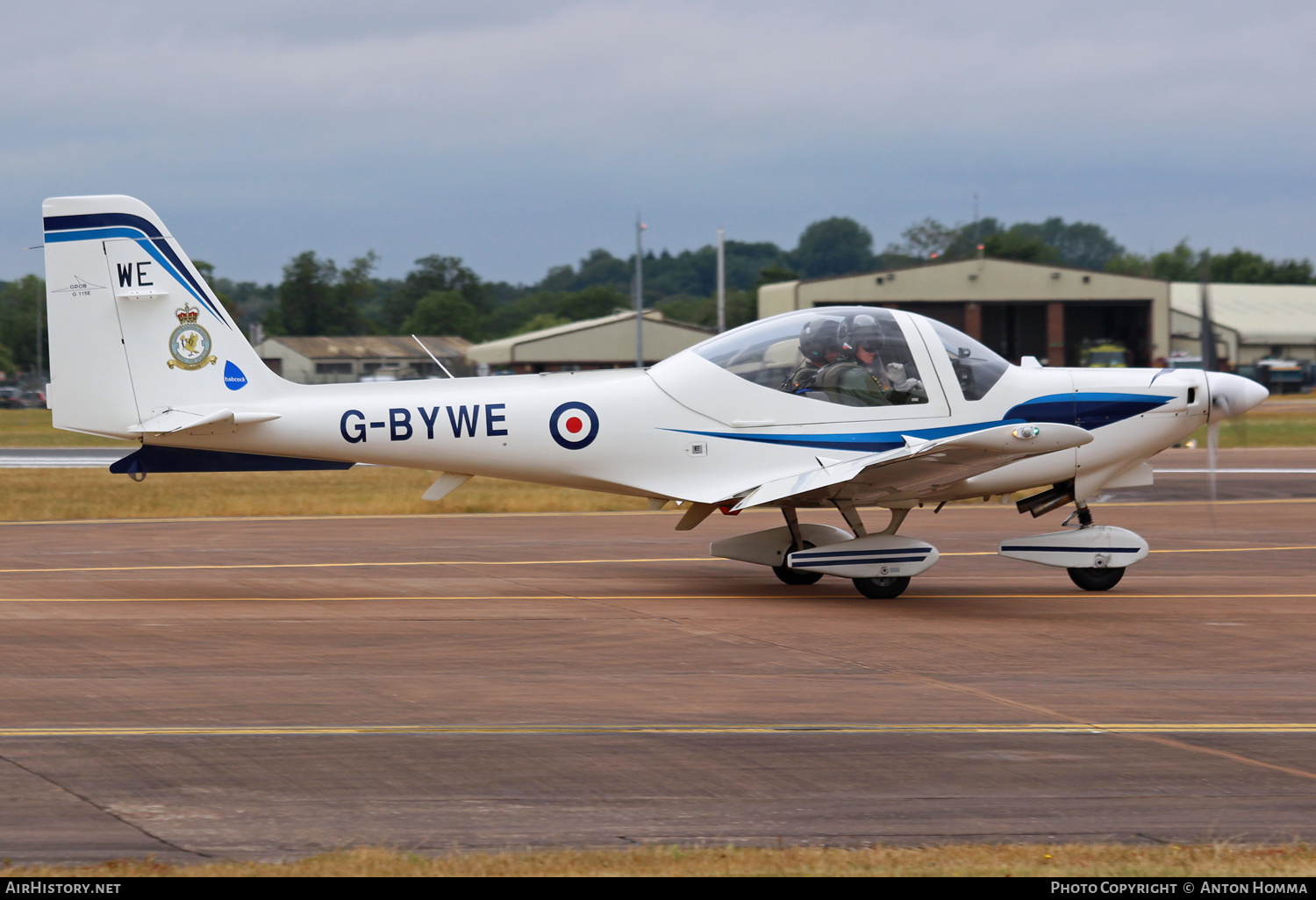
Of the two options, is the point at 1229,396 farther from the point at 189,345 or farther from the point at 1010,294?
the point at 1010,294

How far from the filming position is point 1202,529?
58.4ft

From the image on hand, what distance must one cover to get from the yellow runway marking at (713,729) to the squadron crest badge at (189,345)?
554 cm

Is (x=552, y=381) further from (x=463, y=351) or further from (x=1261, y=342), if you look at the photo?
(x=1261, y=342)

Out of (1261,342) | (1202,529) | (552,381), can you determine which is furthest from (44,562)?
(1261,342)

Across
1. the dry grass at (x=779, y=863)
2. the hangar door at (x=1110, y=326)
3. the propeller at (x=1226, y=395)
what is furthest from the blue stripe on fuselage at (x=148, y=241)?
the hangar door at (x=1110, y=326)

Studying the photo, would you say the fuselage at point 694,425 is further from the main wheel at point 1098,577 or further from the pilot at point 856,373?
the main wheel at point 1098,577

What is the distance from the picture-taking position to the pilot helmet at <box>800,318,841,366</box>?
1178 cm

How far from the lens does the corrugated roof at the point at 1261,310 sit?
8219 centimetres

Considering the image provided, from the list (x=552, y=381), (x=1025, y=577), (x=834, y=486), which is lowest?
(x=1025, y=577)

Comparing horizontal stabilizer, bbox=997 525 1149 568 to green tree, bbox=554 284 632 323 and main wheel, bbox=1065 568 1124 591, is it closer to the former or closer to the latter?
main wheel, bbox=1065 568 1124 591

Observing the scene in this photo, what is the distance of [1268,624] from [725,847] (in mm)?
7327

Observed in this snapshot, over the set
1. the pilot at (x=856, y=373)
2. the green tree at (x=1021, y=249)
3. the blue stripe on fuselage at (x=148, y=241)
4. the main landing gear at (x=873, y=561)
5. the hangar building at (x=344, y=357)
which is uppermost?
the green tree at (x=1021, y=249)

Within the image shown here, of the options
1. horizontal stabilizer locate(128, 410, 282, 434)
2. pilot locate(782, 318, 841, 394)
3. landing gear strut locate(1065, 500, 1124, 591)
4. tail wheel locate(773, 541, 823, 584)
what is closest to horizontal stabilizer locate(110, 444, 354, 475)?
horizontal stabilizer locate(128, 410, 282, 434)

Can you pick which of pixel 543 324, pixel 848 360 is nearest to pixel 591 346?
pixel 543 324
